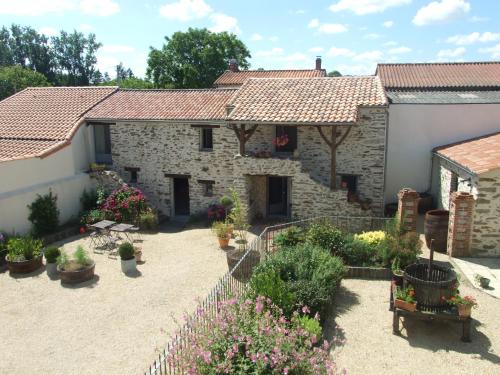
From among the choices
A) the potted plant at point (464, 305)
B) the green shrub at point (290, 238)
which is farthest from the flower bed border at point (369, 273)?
the potted plant at point (464, 305)

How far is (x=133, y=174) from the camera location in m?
18.7

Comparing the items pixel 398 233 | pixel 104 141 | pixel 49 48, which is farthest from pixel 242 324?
pixel 49 48

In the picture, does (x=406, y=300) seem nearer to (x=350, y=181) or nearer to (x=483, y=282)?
(x=483, y=282)

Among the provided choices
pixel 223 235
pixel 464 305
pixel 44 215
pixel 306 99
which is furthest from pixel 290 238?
pixel 44 215

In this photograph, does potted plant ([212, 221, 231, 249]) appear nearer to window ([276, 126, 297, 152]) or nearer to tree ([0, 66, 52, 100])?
window ([276, 126, 297, 152])

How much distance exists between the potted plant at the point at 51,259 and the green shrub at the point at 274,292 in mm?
6472

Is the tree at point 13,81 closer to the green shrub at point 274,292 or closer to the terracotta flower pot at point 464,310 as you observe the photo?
the green shrub at point 274,292

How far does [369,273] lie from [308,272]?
252 centimetres

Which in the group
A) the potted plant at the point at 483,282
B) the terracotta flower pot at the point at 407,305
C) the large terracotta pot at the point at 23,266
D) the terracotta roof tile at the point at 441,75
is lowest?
the large terracotta pot at the point at 23,266

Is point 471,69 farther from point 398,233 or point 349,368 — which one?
point 349,368

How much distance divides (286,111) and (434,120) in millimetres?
6422

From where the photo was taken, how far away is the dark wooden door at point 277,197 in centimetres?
1733

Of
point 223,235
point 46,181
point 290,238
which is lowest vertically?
point 223,235

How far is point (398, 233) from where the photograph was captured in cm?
1186
